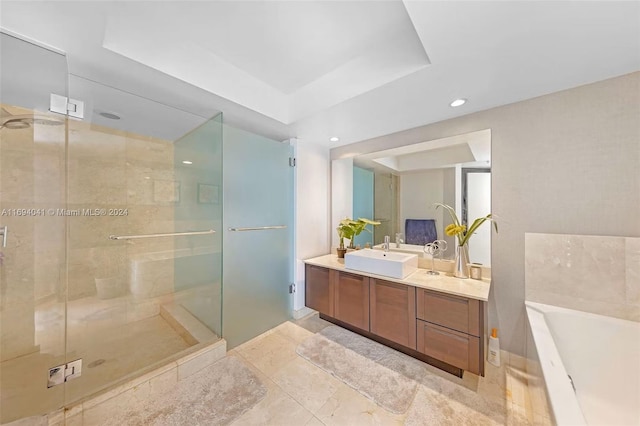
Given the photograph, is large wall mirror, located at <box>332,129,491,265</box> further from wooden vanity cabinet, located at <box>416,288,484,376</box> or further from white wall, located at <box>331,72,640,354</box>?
wooden vanity cabinet, located at <box>416,288,484,376</box>

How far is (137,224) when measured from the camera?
193 cm

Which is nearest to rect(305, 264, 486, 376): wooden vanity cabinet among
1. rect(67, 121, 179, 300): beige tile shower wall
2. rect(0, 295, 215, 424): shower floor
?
rect(0, 295, 215, 424): shower floor

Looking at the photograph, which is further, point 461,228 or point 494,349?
point 461,228

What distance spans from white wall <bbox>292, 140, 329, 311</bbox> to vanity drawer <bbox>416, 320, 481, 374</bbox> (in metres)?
1.40

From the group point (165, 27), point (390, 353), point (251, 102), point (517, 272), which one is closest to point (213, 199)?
point (251, 102)

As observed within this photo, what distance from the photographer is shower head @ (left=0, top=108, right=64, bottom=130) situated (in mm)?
1267

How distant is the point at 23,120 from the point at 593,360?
12.2 feet

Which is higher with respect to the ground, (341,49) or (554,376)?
(341,49)

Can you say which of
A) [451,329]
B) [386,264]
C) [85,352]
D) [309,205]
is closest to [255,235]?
[309,205]

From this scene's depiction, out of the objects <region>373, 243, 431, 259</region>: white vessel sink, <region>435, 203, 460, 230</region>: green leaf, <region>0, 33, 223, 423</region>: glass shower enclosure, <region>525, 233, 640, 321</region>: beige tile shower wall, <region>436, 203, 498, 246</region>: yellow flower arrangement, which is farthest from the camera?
<region>373, 243, 431, 259</region>: white vessel sink

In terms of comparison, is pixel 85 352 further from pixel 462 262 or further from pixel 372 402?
pixel 462 262

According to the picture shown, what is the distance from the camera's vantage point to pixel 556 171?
1629 millimetres

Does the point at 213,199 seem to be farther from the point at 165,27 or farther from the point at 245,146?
the point at 165,27

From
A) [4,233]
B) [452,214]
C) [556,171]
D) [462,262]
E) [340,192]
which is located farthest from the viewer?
[340,192]
